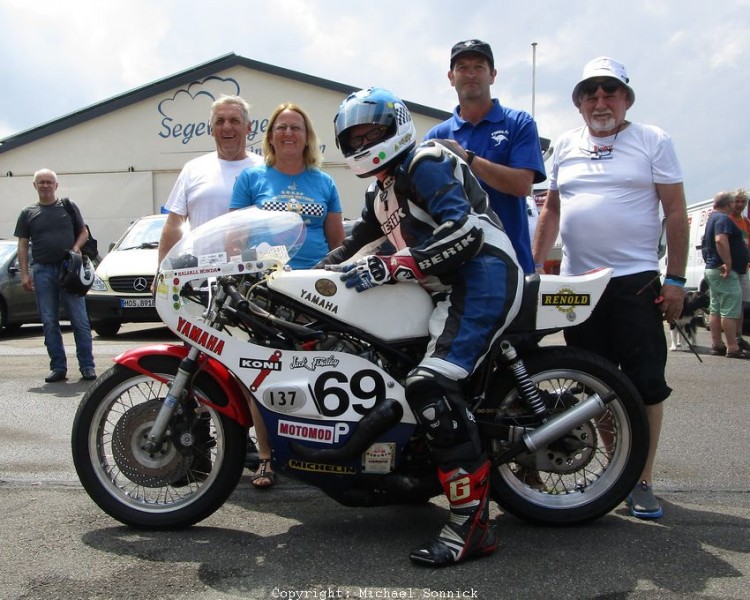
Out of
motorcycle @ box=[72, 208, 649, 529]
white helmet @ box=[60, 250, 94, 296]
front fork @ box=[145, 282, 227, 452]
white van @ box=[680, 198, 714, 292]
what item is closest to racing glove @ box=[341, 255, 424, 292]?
motorcycle @ box=[72, 208, 649, 529]

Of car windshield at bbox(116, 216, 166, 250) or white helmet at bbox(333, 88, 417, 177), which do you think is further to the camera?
car windshield at bbox(116, 216, 166, 250)

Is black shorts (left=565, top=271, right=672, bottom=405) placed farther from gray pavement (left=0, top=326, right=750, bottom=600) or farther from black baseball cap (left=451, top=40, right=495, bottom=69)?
black baseball cap (left=451, top=40, right=495, bottom=69)

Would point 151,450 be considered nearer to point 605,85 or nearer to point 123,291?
point 605,85

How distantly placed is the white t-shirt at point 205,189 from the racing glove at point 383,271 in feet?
5.36

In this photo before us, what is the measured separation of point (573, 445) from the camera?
11.8ft

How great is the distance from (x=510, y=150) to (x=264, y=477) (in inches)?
88.4

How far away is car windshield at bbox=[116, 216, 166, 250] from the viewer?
1144cm

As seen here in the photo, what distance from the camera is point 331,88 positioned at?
25562 mm

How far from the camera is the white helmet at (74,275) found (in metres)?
7.57

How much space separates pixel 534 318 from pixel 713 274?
7.16 m

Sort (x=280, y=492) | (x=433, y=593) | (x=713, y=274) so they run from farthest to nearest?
(x=713, y=274)
(x=280, y=492)
(x=433, y=593)

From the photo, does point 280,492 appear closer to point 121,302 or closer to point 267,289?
point 267,289

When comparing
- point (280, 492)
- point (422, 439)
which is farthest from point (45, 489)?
point (422, 439)

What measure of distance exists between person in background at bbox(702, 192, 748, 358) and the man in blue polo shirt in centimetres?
616
